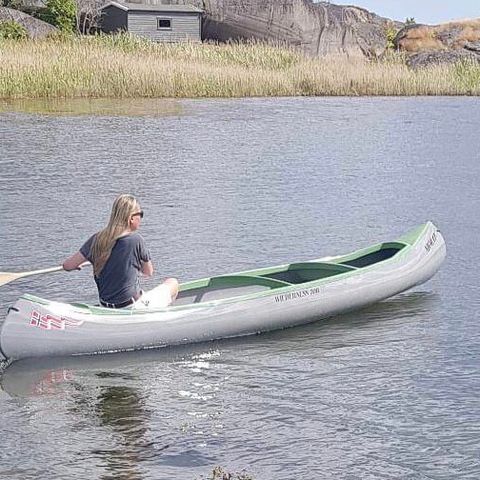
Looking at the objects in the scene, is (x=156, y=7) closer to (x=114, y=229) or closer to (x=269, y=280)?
(x=269, y=280)

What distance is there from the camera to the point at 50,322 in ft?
25.0

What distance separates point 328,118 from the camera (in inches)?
1048

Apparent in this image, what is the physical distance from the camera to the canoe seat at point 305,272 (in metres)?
9.29

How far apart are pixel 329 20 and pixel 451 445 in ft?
141

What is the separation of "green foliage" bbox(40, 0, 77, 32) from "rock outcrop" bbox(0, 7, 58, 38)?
2.45m

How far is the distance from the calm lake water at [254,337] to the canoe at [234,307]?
123mm

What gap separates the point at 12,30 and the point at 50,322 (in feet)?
103

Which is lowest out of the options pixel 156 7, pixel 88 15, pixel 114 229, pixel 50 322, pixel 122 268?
pixel 50 322

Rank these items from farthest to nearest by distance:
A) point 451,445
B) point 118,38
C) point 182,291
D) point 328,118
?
point 118,38, point 328,118, point 182,291, point 451,445

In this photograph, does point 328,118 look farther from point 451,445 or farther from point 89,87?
point 451,445

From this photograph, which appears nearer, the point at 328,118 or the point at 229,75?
the point at 328,118

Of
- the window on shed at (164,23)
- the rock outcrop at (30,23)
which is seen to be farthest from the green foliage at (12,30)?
→ the window on shed at (164,23)

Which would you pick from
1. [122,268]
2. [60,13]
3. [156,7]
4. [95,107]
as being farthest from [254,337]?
[156,7]

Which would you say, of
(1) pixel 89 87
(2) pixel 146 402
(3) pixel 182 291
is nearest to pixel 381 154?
(1) pixel 89 87
